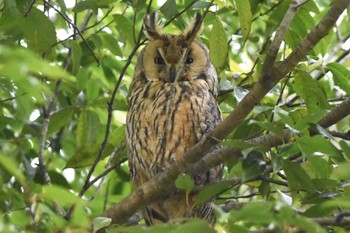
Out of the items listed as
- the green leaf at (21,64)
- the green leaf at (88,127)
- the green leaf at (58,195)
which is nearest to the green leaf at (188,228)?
the green leaf at (58,195)

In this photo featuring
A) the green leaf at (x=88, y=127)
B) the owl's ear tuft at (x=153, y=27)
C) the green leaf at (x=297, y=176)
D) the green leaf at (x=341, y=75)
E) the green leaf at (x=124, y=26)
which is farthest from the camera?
the green leaf at (x=88, y=127)

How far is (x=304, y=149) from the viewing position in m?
2.24

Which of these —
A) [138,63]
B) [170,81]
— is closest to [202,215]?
[170,81]

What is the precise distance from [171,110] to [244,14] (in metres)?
0.78

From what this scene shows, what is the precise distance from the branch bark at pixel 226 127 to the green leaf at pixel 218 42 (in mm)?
625

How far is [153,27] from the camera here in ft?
12.7

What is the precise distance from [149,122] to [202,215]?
558 mm

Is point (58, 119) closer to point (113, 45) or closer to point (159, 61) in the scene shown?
point (113, 45)

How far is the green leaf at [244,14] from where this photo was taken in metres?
2.91

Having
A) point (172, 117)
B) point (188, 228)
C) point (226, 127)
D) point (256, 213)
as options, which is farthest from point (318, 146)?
point (172, 117)

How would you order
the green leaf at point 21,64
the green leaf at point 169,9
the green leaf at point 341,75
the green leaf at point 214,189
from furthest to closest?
the green leaf at point 169,9 < the green leaf at point 341,75 < the green leaf at point 214,189 < the green leaf at point 21,64

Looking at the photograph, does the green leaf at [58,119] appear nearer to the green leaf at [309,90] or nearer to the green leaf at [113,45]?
the green leaf at [113,45]

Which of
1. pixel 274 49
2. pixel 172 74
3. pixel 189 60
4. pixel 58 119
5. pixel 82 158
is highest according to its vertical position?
pixel 189 60

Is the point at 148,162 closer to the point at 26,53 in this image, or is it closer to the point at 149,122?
the point at 149,122
